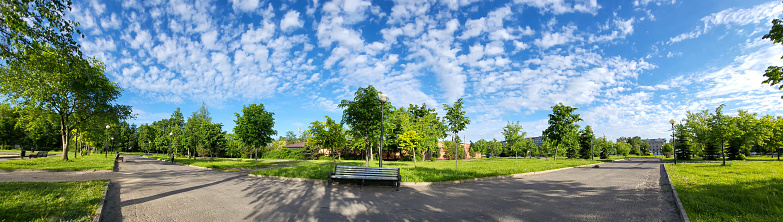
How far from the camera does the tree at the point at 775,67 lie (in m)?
7.78

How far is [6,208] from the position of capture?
16.9 ft

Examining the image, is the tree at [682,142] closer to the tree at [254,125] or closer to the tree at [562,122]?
the tree at [562,122]

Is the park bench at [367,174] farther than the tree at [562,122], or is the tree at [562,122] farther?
the tree at [562,122]

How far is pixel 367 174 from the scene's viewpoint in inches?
377

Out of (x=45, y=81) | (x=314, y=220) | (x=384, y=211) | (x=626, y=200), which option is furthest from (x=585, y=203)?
(x=45, y=81)

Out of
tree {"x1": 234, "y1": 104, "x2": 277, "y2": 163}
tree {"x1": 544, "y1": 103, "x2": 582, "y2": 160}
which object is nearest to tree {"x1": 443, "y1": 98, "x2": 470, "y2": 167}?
tree {"x1": 544, "y1": 103, "x2": 582, "y2": 160}

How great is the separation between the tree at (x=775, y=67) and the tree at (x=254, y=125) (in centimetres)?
2703

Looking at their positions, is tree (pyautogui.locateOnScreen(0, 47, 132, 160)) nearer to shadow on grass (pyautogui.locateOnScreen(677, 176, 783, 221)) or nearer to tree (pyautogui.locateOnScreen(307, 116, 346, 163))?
tree (pyautogui.locateOnScreen(307, 116, 346, 163))

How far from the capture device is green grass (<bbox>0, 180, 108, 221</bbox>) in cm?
473

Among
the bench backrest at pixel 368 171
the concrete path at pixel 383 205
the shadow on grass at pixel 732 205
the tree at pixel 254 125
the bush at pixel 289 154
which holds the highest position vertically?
the tree at pixel 254 125

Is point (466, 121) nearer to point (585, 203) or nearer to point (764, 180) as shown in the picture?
point (764, 180)

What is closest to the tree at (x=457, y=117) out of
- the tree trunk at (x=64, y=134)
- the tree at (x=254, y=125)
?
the tree at (x=254, y=125)

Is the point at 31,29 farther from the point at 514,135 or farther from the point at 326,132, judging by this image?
the point at 514,135

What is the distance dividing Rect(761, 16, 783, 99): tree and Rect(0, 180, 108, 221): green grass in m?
16.8
